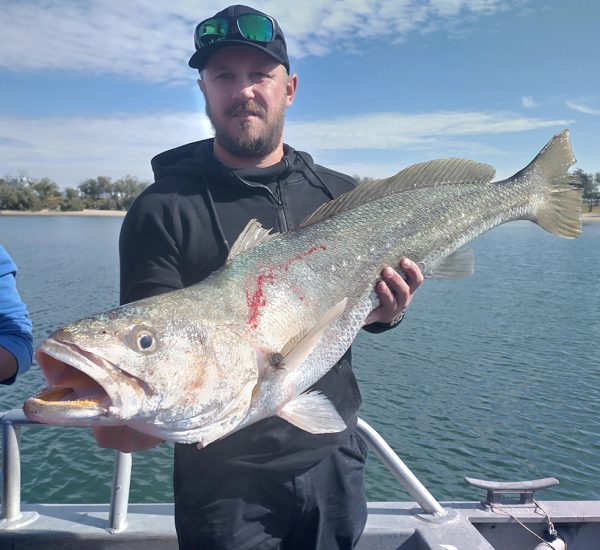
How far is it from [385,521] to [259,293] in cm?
235

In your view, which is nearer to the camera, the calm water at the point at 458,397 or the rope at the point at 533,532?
the rope at the point at 533,532

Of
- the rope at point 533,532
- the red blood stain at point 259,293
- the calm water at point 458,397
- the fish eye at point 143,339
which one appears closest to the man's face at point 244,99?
the red blood stain at point 259,293

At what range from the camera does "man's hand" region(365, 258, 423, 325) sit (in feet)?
9.82

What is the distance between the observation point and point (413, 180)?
138 inches

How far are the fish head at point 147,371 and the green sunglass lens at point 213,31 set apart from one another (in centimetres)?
154

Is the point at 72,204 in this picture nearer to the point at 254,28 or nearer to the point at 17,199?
the point at 17,199

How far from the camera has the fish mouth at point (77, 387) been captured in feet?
6.13

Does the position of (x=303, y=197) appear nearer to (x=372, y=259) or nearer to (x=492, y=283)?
(x=372, y=259)

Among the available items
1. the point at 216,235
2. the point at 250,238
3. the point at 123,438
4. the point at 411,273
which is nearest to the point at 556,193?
the point at 411,273

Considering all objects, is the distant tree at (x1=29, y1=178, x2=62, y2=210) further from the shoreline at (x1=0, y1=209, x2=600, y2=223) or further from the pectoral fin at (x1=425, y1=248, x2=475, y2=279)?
the pectoral fin at (x1=425, y1=248, x2=475, y2=279)

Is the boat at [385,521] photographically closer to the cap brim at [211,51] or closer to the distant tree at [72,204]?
the cap brim at [211,51]

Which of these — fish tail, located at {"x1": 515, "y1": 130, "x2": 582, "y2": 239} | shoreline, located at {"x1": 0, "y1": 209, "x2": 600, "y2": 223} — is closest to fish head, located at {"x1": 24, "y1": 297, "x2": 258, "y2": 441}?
fish tail, located at {"x1": 515, "y1": 130, "x2": 582, "y2": 239}

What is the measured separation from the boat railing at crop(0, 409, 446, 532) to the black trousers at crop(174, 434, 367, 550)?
2.67ft

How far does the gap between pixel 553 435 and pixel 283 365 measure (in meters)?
10.4
